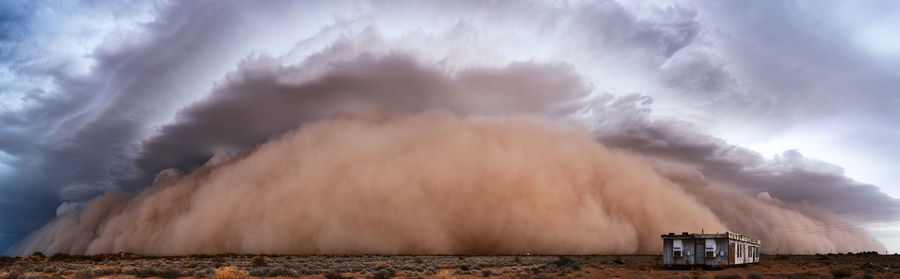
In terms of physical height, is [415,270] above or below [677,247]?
below

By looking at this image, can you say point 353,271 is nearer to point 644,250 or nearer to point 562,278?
point 562,278

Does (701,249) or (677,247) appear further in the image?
(677,247)

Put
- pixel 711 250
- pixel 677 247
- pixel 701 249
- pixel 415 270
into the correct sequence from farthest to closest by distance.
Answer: pixel 677 247
pixel 701 249
pixel 711 250
pixel 415 270

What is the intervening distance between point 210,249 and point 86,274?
367 ft

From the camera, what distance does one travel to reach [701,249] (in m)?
38.9

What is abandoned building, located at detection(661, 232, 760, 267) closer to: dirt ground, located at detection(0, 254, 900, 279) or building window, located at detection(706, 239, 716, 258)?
building window, located at detection(706, 239, 716, 258)

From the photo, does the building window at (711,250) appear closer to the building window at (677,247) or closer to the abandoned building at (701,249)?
the abandoned building at (701,249)

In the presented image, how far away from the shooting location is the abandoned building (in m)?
38.4

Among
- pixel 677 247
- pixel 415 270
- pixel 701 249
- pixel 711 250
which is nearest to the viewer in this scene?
pixel 415 270

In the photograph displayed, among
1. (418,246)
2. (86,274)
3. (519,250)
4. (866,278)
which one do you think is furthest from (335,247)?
(866,278)

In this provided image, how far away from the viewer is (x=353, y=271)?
116ft

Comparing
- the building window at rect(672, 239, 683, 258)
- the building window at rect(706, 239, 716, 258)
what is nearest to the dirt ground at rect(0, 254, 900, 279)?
the building window at rect(672, 239, 683, 258)

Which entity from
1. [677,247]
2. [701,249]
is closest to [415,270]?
[677,247]

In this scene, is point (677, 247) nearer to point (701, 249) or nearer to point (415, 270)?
point (701, 249)
